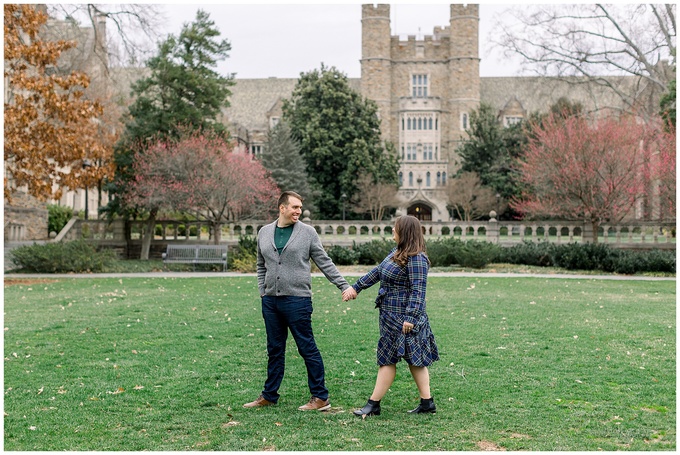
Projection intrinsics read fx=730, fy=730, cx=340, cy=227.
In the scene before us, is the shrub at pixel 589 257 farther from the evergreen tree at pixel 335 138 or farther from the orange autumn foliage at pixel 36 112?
the evergreen tree at pixel 335 138

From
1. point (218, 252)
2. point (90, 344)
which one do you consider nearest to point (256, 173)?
point (218, 252)

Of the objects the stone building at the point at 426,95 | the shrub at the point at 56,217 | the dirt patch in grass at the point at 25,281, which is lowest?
the dirt patch in grass at the point at 25,281

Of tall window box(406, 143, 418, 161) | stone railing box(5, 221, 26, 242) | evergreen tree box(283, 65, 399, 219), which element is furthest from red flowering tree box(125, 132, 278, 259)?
tall window box(406, 143, 418, 161)

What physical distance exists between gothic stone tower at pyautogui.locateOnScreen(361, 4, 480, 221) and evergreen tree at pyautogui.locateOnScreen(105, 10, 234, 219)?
99.5 feet

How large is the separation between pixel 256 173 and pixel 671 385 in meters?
24.0

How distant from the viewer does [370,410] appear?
18.4ft

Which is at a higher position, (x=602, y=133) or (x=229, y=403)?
(x=602, y=133)

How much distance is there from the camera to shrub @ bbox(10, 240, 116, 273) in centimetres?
2122

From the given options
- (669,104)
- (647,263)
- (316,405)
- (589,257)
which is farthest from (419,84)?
(316,405)

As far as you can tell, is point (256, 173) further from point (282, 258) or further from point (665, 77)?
point (282, 258)

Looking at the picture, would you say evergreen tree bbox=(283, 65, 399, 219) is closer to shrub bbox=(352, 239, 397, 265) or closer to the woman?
shrub bbox=(352, 239, 397, 265)

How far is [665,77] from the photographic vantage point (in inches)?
1292

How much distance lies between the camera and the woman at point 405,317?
18.4ft

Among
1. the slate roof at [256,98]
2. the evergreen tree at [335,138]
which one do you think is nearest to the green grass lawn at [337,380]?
the evergreen tree at [335,138]
